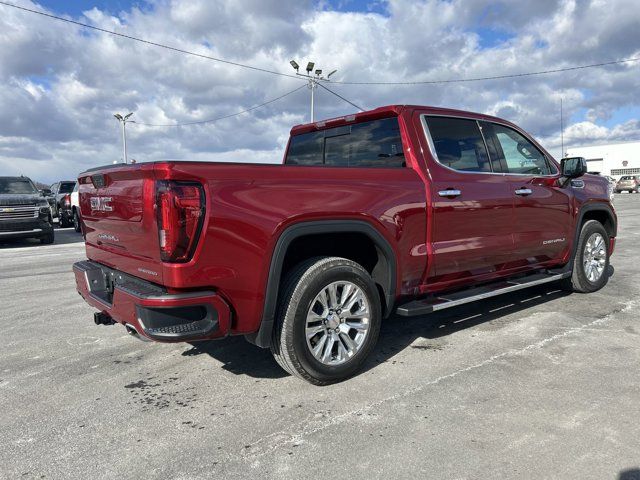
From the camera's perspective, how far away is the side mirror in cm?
515

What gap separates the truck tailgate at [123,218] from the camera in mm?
2912

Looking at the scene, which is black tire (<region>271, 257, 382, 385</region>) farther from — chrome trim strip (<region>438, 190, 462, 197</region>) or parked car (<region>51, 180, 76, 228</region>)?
parked car (<region>51, 180, 76, 228</region>)

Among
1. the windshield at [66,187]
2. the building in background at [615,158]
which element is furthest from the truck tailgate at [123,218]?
the building in background at [615,158]

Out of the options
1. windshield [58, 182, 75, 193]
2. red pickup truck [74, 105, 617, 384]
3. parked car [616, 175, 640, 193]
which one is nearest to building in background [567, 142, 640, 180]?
parked car [616, 175, 640, 193]

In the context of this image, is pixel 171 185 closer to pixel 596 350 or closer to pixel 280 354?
pixel 280 354

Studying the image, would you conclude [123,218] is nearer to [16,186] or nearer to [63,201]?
[16,186]

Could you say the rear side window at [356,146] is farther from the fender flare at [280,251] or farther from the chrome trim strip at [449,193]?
the fender flare at [280,251]

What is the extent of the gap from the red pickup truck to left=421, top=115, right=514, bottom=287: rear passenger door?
13 millimetres

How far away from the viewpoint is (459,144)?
14.5 feet

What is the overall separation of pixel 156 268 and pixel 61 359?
5.99ft

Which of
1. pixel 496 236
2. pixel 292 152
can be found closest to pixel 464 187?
pixel 496 236

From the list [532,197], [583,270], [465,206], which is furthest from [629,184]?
[465,206]

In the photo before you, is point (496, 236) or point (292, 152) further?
point (292, 152)

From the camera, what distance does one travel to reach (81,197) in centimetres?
404
